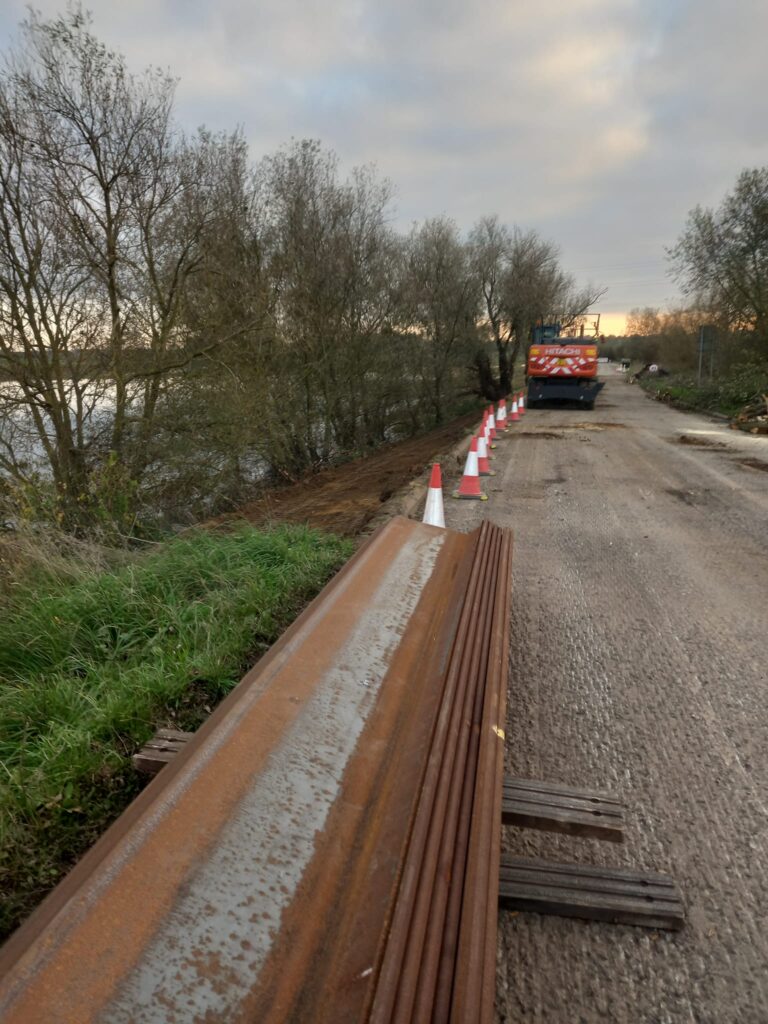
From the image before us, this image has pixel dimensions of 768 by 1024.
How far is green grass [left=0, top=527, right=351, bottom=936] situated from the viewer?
1.92 meters

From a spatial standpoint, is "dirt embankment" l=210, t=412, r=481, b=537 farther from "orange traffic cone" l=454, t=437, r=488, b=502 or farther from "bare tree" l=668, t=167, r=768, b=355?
"bare tree" l=668, t=167, r=768, b=355

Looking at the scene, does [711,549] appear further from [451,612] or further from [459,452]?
[459,452]

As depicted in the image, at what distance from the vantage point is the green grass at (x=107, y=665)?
1915 millimetres

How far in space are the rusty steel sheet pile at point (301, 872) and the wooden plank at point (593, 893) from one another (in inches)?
12.6

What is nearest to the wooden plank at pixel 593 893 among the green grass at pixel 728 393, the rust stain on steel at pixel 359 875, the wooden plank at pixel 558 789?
the wooden plank at pixel 558 789

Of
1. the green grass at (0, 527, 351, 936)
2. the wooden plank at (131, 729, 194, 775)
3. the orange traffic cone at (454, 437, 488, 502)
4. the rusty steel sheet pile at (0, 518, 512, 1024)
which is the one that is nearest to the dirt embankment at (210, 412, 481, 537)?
the orange traffic cone at (454, 437, 488, 502)

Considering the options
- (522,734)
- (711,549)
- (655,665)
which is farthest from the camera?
(711,549)

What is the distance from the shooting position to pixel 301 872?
151cm

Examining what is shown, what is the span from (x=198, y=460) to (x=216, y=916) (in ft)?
32.9

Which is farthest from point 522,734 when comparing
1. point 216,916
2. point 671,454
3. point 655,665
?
point 671,454

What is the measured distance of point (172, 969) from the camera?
1.25 m

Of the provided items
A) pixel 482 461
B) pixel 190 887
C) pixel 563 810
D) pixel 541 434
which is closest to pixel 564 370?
pixel 541 434

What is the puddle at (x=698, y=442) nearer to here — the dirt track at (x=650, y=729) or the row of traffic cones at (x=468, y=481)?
the row of traffic cones at (x=468, y=481)

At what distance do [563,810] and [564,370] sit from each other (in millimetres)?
17953
